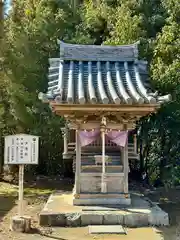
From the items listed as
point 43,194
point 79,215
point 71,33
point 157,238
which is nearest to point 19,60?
point 71,33

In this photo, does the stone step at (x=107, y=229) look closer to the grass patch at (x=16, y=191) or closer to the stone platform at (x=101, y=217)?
the stone platform at (x=101, y=217)

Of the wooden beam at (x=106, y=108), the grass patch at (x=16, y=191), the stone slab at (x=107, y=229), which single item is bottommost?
the stone slab at (x=107, y=229)

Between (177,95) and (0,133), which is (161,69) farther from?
(0,133)

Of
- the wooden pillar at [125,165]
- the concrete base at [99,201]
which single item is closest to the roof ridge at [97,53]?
the wooden pillar at [125,165]

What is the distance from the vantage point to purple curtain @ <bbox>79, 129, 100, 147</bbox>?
8078 millimetres

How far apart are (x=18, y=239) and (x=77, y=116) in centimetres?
285

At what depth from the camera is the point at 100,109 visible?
7438mm

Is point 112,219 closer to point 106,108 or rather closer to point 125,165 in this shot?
point 125,165

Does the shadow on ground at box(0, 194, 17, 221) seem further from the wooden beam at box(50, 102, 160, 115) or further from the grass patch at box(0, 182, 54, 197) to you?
the wooden beam at box(50, 102, 160, 115)

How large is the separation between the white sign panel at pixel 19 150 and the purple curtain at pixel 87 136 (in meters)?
1.37

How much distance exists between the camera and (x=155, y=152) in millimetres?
12852

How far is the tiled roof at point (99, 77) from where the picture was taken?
7.33 m

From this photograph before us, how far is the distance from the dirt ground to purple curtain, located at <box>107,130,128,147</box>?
1911 mm

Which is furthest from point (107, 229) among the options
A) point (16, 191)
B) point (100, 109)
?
point (16, 191)
